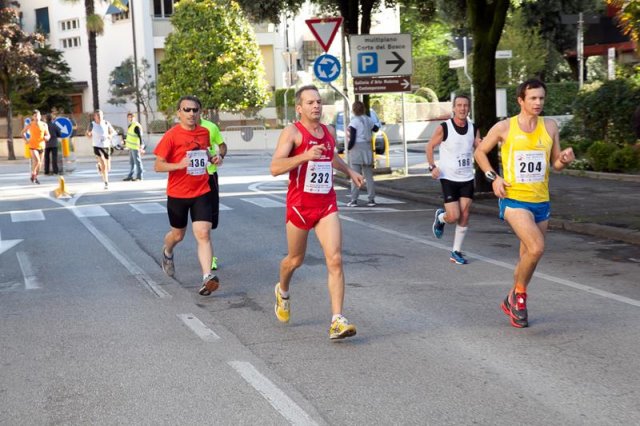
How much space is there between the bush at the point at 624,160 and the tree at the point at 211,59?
109 feet

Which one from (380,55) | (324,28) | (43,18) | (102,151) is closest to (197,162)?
(324,28)

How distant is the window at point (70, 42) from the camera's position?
220ft

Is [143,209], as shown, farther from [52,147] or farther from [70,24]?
[70,24]

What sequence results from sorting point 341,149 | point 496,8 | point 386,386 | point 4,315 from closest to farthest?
point 386,386 → point 4,315 → point 496,8 → point 341,149

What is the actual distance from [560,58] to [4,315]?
50211mm

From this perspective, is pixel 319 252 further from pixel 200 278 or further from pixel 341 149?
pixel 341 149

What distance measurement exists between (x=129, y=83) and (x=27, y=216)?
143ft

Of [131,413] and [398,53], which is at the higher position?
[398,53]

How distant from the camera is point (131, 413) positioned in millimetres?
5859

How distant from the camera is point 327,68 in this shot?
942 inches

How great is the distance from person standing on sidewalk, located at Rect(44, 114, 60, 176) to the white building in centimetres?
2762

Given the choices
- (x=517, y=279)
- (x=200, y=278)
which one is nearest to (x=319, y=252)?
(x=200, y=278)

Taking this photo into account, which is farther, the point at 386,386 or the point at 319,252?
the point at 319,252

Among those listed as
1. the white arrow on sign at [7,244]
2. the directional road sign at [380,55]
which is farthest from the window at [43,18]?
the white arrow on sign at [7,244]
